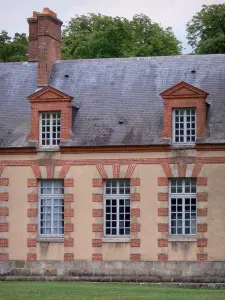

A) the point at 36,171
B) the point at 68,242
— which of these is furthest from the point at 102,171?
the point at 68,242

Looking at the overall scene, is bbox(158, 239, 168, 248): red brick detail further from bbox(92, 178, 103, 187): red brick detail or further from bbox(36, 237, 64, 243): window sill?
bbox(36, 237, 64, 243): window sill

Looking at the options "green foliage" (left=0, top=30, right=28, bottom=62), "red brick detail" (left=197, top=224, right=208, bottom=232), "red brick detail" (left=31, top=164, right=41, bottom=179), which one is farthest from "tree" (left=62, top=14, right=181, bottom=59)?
"red brick detail" (left=197, top=224, right=208, bottom=232)

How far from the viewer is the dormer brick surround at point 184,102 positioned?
123ft

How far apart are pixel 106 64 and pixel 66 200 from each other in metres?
5.77

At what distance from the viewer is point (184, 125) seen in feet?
124

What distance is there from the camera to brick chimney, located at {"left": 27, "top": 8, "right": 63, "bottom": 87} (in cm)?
4038

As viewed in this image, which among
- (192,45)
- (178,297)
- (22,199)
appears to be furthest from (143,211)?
(192,45)

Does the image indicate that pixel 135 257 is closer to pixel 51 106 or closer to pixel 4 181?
pixel 4 181

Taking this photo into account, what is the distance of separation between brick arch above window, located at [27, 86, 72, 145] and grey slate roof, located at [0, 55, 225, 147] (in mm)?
377

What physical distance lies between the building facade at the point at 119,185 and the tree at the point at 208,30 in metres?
13.8

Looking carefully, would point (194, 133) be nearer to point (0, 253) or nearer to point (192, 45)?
point (0, 253)

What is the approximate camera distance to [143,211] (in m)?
37.4

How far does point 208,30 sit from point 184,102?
18.1 meters

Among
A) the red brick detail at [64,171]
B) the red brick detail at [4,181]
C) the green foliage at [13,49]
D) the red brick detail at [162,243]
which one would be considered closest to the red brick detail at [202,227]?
the red brick detail at [162,243]
